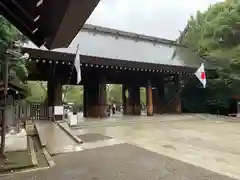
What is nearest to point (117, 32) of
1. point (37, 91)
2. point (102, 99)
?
point (102, 99)

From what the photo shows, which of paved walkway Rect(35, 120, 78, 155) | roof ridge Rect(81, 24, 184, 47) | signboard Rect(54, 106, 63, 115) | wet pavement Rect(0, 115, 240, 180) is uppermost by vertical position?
roof ridge Rect(81, 24, 184, 47)

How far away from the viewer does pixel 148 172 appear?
4.53 metres

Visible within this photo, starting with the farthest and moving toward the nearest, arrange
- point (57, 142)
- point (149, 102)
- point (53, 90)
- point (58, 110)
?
point (149, 102), point (53, 90), point (58, 110), point (57, 142)

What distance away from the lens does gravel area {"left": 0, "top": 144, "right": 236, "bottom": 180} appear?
169 inches

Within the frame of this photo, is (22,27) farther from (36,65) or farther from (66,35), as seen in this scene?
(36,65)

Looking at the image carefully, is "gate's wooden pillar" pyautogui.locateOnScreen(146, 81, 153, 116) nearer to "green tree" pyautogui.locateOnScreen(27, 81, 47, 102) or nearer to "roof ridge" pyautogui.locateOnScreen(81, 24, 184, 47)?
"roof ridge" pyautogui.locateOnScreen(81, 24, 184, 47)

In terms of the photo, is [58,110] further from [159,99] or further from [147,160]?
[159,99]

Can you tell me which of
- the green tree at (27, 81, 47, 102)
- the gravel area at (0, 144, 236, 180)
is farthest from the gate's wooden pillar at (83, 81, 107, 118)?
the green tree at (27, 81, 47, 102)

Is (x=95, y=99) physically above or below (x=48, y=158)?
above

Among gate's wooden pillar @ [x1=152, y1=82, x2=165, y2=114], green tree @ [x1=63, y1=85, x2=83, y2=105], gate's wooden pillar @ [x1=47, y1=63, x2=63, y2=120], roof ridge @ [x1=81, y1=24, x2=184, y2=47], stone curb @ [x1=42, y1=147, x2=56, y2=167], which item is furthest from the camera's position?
green tree @ [x1=63, y1=85, x2=83, y2=105]

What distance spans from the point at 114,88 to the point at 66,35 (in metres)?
33.2

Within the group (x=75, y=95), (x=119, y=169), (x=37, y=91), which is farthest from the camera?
(x=75, y=95)

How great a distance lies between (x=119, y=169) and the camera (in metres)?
4.76

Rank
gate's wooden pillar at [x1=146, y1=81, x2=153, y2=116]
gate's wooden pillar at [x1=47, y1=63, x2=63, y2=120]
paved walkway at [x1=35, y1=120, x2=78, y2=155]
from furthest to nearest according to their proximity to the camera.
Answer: gate's wooden pillar at [x1=146, y1=81, x2=153, y2=116] < gate's wooden pillar at [x1=47, y1=63, x2=63, y2=120] < paved walkway at [x1=35, y1=120, x2=78, y2=155]
